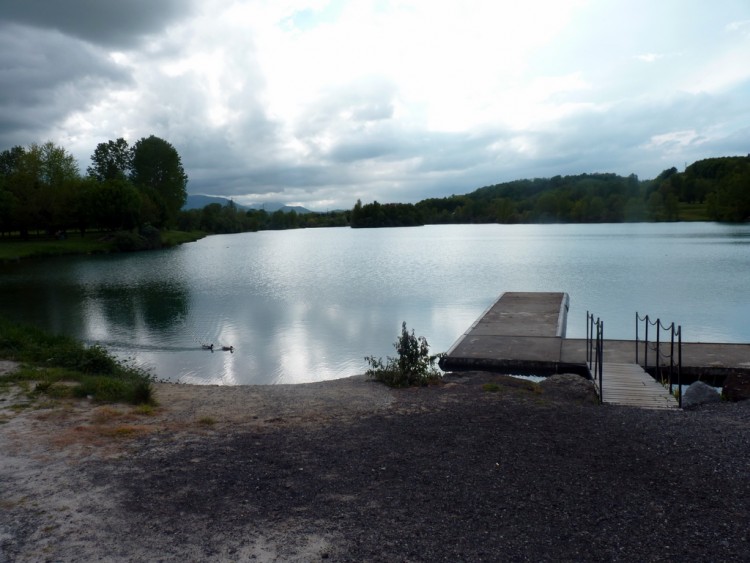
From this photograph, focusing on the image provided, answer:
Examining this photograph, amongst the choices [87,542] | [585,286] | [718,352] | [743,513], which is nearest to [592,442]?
[743,513]

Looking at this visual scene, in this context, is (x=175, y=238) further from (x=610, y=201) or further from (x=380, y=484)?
(x=610, y=201)

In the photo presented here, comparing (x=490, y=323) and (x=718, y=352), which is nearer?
(x=718, y=352)

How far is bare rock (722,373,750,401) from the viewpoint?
376 inches

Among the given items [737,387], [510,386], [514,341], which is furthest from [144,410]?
[514,341]

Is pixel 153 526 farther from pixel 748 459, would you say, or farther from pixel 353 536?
pixel 748 459

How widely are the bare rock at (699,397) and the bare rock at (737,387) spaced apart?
19 centimetres

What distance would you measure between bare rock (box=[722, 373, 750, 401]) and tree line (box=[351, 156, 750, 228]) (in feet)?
382

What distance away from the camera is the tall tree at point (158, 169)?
90562mm

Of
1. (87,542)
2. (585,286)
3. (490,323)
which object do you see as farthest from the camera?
(585,286)

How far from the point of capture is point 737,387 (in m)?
9.72

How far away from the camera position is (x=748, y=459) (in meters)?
6.28

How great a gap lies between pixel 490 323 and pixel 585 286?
13534 mm

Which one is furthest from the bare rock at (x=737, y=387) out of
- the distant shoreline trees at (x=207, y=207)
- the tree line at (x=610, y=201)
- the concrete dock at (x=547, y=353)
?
the tree line at (x=610, y=201)

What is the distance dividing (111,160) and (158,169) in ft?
29.9
